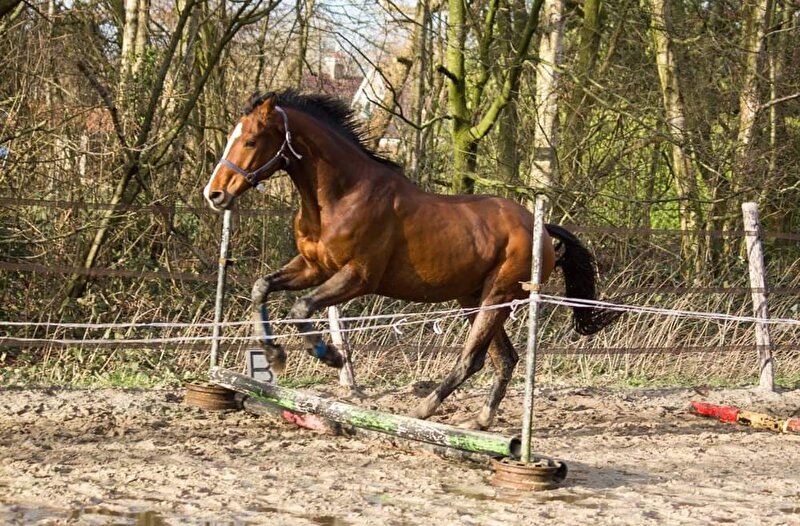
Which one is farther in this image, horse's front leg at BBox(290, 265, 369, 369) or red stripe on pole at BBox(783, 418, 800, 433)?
red stripe on pole at BBox(783, 418, 800, 433)

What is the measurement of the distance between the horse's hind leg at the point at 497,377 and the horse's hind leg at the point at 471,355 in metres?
0.26

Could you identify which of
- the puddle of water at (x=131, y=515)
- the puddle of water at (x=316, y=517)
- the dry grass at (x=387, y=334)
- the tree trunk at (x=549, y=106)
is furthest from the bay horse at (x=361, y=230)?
the tree trunk at (x=549, y=106)

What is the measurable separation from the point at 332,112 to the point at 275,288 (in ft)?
4.04

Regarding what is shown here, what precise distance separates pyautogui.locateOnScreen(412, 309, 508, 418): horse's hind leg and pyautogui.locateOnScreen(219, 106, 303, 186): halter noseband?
1627mm

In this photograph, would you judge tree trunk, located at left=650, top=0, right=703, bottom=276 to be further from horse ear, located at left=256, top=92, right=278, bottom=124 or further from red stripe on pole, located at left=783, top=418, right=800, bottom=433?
horse ear, located at left=256, top=92, right=278, bottom=124

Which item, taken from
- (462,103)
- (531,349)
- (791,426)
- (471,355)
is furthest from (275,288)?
(462,103)

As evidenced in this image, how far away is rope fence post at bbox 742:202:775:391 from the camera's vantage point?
32.1 ft

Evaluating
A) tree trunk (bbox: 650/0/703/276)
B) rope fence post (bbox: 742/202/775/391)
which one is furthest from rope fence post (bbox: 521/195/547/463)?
tree trunk (bbox: 650/0/703/276)

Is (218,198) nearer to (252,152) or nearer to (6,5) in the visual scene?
(252,152)

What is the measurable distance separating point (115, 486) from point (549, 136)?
784 centimetres

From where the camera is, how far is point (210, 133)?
42.1ft

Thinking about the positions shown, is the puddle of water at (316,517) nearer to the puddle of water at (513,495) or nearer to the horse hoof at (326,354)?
the puddle of water at (513,495)

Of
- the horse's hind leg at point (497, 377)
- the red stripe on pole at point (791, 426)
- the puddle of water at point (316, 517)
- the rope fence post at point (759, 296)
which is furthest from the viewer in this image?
the rope fence post at point (759, 296)

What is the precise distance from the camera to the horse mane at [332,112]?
280 inches
